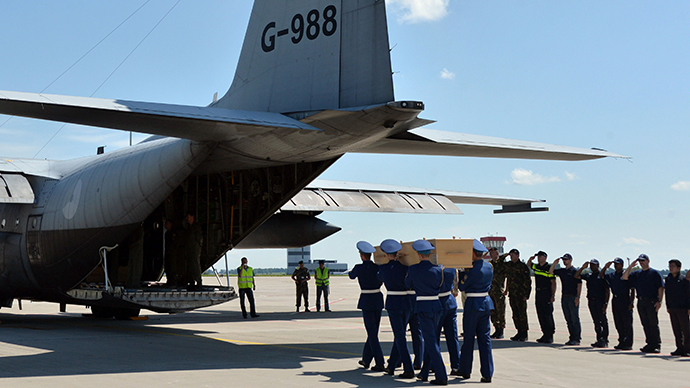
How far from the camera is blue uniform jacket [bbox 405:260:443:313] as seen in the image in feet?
24.9

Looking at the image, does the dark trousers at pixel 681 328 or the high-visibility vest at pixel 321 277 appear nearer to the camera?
the dark trousers at pixel 681 328

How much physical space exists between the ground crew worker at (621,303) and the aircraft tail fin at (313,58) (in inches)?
212

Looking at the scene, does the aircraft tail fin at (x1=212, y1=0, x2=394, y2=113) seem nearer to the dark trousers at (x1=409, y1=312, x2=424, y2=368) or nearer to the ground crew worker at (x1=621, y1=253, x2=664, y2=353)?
the dark trousers at (x1=409, y1=312, x2=424, y2=368)

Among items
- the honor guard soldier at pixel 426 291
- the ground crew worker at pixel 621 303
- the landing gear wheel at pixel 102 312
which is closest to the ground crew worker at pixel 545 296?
the ground crew worker at pixel 621 303

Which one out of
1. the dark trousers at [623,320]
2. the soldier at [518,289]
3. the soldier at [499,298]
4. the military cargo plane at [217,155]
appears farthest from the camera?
the soldier at [499,298]

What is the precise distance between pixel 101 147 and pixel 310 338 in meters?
7.53

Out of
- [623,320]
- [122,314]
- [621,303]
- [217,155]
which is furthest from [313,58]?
[122,314]

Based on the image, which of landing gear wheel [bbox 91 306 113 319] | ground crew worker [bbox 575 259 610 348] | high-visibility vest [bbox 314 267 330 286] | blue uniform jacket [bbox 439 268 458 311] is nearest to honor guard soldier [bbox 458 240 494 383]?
blue uniform jacket [bbox 439 268 458 311]

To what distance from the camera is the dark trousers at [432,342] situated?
23.7ft

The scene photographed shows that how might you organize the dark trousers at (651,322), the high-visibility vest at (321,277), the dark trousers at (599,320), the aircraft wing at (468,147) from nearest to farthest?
the aircraft wing at (468,147)
the dark trousers at (651,322)
the dark trousers at (599,320)
the high-visibility vest at (321,277)

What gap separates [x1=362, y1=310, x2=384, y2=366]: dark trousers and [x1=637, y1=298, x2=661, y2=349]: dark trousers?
4828 millimetres

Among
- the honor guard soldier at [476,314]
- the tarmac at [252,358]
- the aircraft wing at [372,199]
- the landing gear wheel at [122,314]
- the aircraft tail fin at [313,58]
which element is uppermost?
the aircraft tail fin at [313,58]

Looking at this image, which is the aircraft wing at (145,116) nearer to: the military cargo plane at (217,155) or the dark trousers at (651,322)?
the military cargo plane at (217,155)

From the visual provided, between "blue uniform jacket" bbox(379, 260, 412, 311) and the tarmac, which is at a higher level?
"blue uniform jacket" bbox(379, 260, 412, 311)
